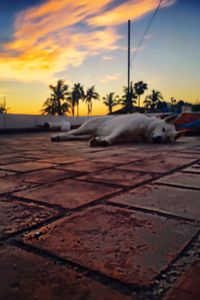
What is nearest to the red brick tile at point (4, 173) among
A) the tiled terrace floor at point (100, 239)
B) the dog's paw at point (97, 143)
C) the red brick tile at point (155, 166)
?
the tiled terrace floor at point (100, 239)

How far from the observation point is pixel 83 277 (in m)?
0.75

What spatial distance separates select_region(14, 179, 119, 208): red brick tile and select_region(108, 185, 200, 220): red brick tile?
0.45 ft

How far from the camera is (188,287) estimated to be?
708 millimetres

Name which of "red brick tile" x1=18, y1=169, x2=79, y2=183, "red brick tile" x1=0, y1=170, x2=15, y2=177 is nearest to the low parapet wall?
"red brick tile" x1=0, y1=170, x2=15, y2=177

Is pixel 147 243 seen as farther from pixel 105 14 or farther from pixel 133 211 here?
pixel 105 14

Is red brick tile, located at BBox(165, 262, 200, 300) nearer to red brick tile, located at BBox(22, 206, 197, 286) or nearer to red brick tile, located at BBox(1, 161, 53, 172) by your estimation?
red brick tile, located at BBox(22, 206, 197, 286)

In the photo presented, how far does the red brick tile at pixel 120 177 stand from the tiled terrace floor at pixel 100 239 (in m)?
0.03

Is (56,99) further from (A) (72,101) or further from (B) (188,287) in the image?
(B) (188,287)

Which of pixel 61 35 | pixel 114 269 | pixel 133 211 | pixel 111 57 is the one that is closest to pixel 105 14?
pixel 61 35

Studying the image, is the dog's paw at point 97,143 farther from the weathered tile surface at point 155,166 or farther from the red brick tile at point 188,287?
the red brick tile at point 188,287

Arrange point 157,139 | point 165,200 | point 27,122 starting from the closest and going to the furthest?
point 165,200
point 157,139
point 27,122

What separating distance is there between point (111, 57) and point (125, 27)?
2340 mm

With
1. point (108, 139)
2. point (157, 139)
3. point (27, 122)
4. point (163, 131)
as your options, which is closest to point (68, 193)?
point (108, 139)

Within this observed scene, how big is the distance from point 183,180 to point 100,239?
1.15m
